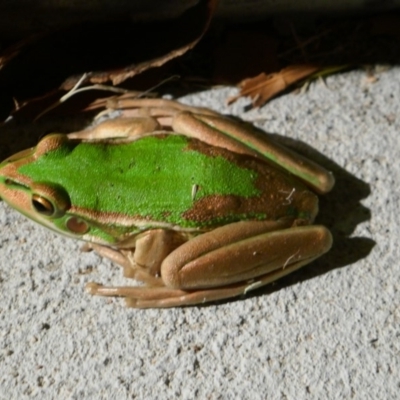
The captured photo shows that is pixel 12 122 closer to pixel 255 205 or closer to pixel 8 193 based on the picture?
pixel 8 193

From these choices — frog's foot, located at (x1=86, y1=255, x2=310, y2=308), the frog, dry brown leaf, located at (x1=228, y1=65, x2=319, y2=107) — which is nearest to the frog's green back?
the frog

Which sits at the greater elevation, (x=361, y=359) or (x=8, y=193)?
(x=8, y=193)

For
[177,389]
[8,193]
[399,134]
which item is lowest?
[177,389]

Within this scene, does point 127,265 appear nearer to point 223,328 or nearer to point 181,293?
point 181,293

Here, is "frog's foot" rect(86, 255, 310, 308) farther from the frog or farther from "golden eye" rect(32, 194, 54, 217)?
"golden eye" rect(32, 194, 54, 217)

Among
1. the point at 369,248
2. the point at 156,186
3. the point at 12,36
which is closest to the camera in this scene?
the point at 156,186

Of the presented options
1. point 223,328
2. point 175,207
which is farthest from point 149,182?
point 223,328

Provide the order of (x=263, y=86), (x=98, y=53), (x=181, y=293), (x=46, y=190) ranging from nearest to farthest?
(x=46, y=190) < (x=181, y=293) < (x=98, y=53) < (x=263, y=86)

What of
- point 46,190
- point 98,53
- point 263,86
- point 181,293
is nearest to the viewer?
point 46,190

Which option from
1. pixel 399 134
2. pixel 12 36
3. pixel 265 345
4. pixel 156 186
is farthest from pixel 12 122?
pixel 399 134
